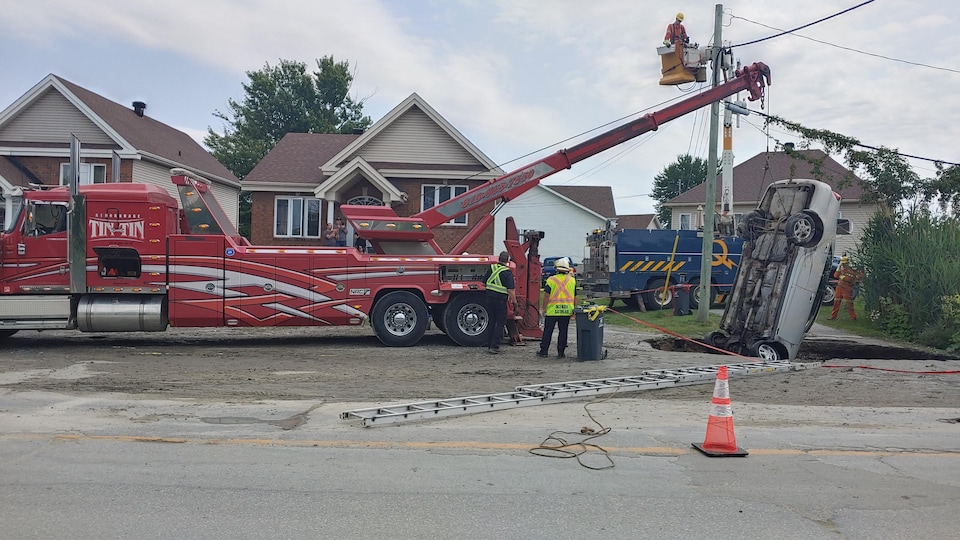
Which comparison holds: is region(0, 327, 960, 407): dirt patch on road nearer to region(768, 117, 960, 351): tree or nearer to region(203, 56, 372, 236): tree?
region(768, 117, 960, 351): tree

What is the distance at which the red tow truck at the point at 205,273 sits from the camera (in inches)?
506

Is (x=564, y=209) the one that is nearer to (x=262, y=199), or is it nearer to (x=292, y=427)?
(x=262, y=199)

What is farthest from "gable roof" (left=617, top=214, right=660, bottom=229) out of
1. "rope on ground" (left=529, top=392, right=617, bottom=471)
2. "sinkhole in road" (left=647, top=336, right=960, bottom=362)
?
"rope on ground" (left=529, top=392, right=617, bottom=471)

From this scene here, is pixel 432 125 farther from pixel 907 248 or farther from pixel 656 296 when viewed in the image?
pixel 907 248

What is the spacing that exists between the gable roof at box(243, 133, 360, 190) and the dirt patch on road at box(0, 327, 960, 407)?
11.1 m

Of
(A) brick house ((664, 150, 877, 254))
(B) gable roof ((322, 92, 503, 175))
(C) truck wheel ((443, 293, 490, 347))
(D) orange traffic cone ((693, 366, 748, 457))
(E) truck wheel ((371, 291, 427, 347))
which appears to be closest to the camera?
(D) orange traffic cone ((693, 366, 748, 457))

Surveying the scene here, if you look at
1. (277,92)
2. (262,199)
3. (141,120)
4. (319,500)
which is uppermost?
(277,92)

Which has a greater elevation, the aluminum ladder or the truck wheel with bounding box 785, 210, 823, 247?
the truck wheel with bounding box 785, 210, 823, 247

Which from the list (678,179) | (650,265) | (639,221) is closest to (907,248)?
(650,265)

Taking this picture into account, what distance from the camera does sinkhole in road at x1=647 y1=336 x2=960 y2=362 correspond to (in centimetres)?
1472

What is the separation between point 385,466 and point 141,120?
26952 millimetres

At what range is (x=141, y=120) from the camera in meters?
28.7

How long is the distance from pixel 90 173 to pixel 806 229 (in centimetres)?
2226

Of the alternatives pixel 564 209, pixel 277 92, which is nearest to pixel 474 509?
pixel 564 209
